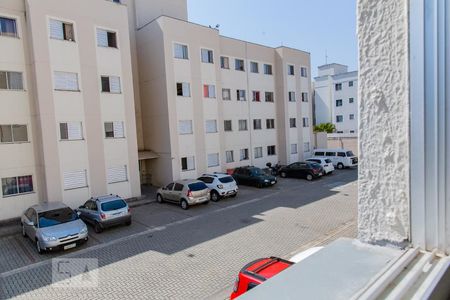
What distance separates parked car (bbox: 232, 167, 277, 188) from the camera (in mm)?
23875

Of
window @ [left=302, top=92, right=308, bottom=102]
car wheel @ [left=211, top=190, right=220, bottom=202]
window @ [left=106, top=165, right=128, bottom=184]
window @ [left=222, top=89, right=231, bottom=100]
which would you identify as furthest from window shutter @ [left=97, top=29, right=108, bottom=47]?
window @ [left=302, top=92, right=308, bottom=102]

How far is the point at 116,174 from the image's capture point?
20.4 meters

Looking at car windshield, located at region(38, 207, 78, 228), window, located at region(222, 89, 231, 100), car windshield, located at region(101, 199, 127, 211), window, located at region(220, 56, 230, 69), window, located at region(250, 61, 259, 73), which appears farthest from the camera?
window, located at region(250, 61, 259, 73)

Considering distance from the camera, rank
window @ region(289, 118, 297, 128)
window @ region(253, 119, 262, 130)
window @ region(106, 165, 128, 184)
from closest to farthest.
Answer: window @ region(106, 165, 128, 184) < window @ region(253, 119, 262, 130) < window @ region(289, 118, 297, 128)

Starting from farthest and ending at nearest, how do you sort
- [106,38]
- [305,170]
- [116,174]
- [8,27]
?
1. [305,170]
2. [116,174]
3. [106,38]
4. [8,27]

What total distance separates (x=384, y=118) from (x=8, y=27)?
20.8 meters

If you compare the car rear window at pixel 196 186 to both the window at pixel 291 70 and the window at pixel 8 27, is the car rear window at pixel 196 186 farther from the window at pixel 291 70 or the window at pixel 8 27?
the window at pixel 291 70

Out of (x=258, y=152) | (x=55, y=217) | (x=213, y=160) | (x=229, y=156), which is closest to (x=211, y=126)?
(x=213, y=160)

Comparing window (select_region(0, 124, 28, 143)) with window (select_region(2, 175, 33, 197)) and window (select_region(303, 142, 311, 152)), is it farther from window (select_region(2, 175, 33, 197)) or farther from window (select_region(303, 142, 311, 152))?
window (select_region(303, 142, 311, 152))

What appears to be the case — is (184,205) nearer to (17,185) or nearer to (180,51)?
(17,185)

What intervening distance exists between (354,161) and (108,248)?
2583 cm

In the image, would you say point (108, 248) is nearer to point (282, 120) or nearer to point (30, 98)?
point (30, 98)

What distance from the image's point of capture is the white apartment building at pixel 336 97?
54.7 metres

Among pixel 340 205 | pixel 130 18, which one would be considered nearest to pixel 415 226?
pixel 340 205
